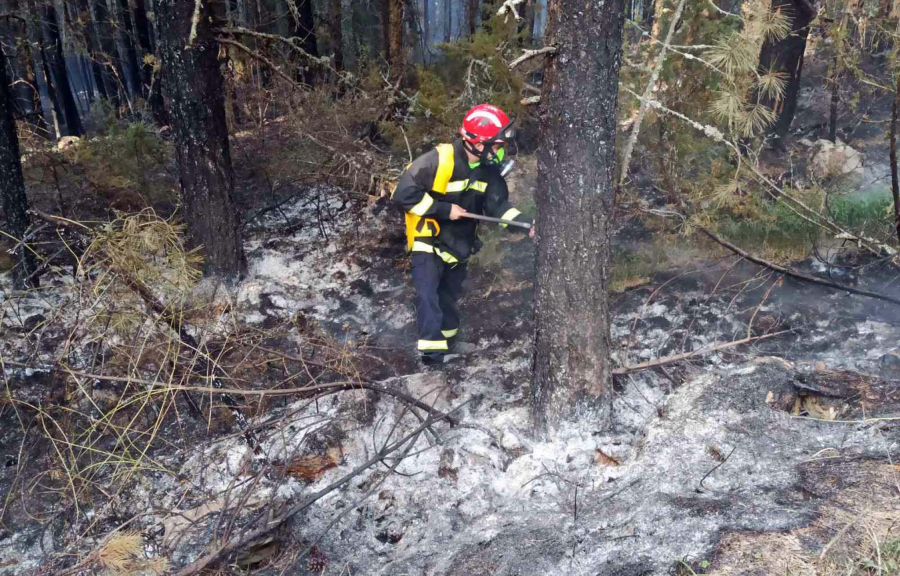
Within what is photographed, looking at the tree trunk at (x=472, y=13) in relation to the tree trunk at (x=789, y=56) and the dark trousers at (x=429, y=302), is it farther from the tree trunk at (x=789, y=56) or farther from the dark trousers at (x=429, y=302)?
the dark trousers at (x=429, y=302)

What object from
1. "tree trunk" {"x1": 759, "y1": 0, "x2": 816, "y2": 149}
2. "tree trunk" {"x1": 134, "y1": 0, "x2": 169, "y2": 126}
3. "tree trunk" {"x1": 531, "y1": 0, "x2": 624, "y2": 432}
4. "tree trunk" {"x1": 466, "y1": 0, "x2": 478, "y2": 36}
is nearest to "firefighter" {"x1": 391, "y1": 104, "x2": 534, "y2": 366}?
"tree trunk" {"x1": 531, "y1": 0, "x2": 624, "y2": 432}

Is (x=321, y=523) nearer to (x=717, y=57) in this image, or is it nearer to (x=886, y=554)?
(x=886, y=554)

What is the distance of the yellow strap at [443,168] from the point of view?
470 cm

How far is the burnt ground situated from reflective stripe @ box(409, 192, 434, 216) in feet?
3.62

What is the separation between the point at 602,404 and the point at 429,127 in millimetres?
3762

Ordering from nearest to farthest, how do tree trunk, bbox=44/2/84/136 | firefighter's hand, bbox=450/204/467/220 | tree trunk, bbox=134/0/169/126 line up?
firefighter's hand, bbox=450/204/467/220 → tree trunk, bbox=134/0/169/126 → tree trunk, bbox=44/2/84/136

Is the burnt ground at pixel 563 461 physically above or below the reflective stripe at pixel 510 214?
below

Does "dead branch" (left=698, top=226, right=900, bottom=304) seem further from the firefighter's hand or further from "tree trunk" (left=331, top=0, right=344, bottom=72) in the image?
"tree trunk" (left=331, top=0, right=344, bottom=72)

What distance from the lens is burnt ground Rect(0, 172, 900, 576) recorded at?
3.09 meters

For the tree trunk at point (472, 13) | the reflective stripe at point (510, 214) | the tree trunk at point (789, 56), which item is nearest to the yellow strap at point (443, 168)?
the reflective stripe at point (510, 214)

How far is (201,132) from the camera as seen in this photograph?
19.0ft

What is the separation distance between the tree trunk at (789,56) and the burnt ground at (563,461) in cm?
352

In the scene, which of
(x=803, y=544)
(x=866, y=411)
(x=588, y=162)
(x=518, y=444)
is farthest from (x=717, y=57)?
(x=803, y=544)

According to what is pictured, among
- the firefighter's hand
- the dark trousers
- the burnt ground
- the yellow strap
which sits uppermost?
the yellow strap
